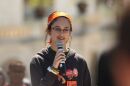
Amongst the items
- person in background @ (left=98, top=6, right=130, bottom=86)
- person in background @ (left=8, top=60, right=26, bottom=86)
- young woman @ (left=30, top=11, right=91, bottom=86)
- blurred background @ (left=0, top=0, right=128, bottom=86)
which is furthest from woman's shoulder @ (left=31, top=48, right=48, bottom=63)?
blurred background @ (left=0, top=0, right=128, bottom=86)

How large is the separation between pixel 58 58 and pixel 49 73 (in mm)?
123

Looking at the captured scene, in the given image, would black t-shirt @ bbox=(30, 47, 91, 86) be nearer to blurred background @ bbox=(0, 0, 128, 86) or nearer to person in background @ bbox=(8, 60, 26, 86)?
person in background @ bbox=(8, 60, 26, 86)

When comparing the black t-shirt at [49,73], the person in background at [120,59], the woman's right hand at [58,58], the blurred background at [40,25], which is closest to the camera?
the person in background at [120,59]

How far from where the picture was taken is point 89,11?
25.4 meters

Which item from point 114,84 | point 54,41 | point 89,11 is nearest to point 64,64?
point 54,41

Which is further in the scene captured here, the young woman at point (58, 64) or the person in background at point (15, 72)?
the person in background at point (15, 72)

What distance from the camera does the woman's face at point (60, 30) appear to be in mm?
4043

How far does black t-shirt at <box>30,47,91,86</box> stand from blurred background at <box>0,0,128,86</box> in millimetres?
16134

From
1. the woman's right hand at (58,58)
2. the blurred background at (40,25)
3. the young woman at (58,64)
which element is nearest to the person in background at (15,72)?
the young woman at (58,64)

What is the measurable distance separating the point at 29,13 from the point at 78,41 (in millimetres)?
2066

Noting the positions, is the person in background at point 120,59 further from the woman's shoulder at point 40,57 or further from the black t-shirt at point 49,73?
the woman's shoulder at point 40,57

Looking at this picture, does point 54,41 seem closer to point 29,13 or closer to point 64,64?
point 64,64

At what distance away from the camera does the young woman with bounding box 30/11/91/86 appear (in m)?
3.92

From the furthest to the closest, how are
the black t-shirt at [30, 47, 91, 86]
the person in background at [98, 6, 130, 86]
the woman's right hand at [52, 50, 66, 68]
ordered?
the black t-shirt at [30, 47, 91, 86] < the woman's right hand at [52, 50, 66, 68] < the person in background at [98, 6, 130, 86]
